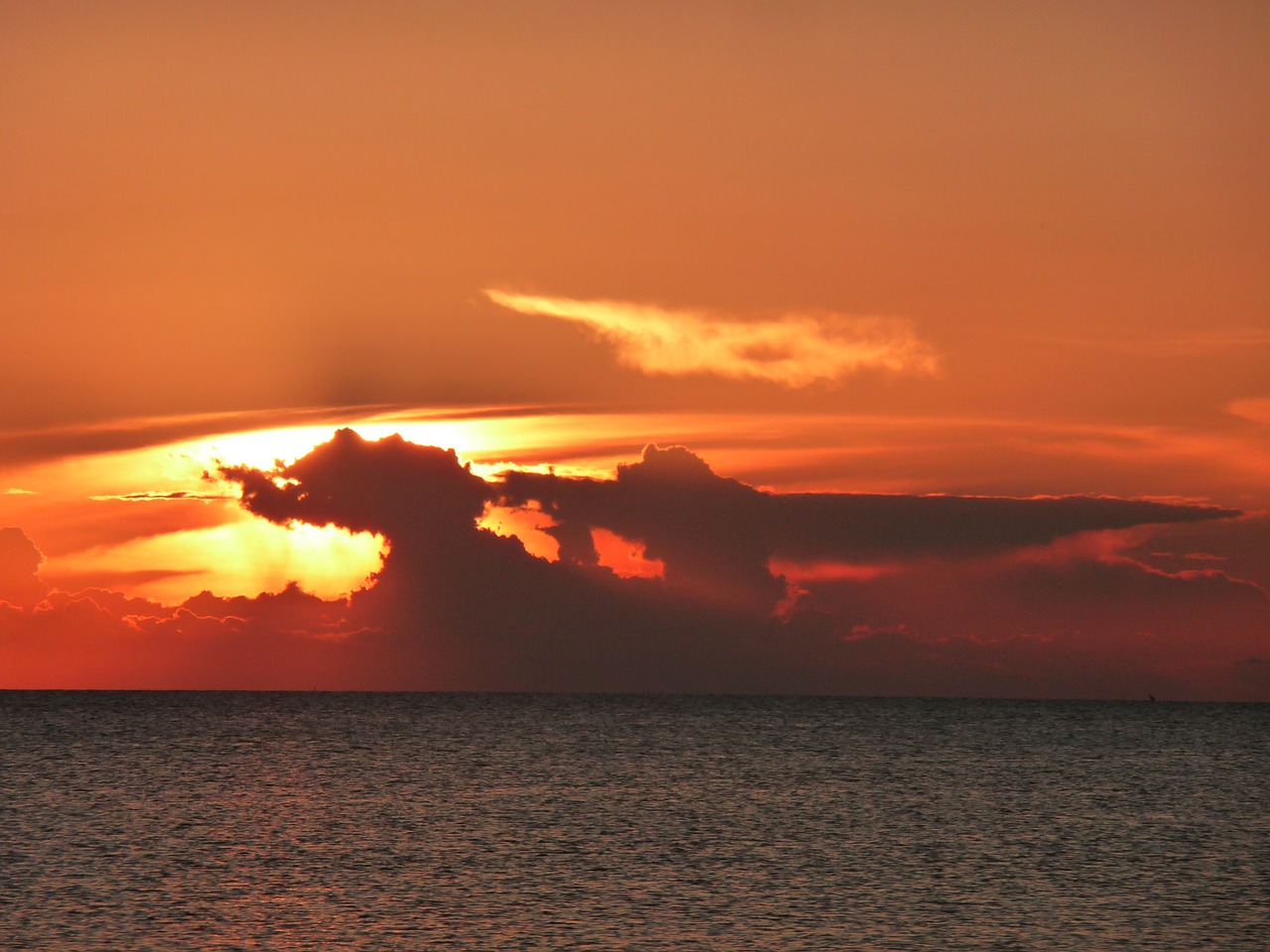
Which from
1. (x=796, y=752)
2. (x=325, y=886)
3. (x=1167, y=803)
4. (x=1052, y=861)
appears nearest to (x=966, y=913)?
(x=1052, y=861)

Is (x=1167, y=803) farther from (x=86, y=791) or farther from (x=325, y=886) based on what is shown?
(x=86, y=791)

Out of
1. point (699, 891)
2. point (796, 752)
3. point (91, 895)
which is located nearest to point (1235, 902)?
point (699, 891)

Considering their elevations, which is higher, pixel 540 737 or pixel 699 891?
pixel 699 891

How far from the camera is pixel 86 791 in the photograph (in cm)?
10300

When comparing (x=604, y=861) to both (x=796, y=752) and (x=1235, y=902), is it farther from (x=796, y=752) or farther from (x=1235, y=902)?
(x=796, y=752)

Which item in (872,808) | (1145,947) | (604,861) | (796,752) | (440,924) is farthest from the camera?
(796,752)

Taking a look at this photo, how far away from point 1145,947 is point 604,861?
82.0 feet

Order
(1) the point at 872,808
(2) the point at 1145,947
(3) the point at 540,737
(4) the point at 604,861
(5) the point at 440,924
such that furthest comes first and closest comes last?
(3) the point at 540,737 → (1) the point at 872,808 → (4) the point at 604,861 → (5) the point at 440,924 → (2) the point at 1145,947

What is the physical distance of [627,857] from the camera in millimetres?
65000

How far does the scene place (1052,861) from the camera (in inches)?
2557

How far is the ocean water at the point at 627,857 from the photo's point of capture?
156ft

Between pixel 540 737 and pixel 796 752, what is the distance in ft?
144

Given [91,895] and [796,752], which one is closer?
[91,895]

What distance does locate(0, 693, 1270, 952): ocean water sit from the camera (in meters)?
47.6
